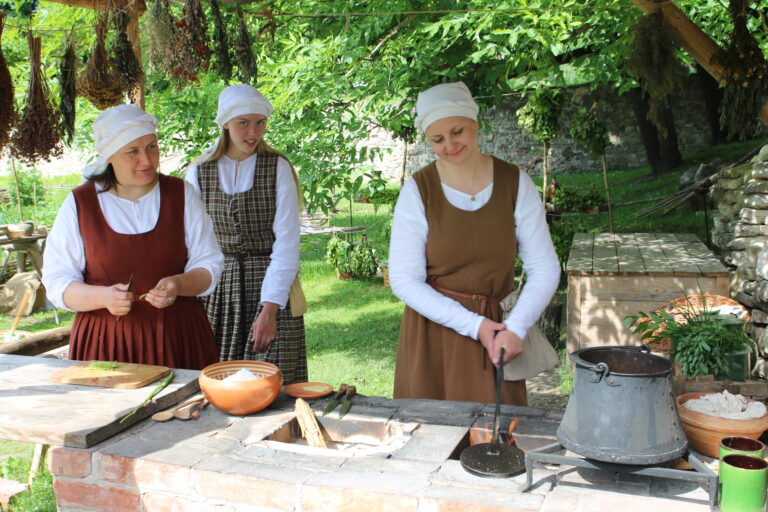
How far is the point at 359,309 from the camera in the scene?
819cm

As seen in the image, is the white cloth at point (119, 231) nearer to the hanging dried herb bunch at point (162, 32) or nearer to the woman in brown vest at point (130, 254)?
the woman in brown vest at point (130, 254)

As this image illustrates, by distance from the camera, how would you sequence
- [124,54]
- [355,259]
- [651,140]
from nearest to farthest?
[124,54], [355,259], [651,140]

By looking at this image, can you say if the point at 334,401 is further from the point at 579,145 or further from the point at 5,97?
the point at 579,145

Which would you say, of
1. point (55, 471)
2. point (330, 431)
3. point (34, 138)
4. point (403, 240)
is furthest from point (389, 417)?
point (34, 138)

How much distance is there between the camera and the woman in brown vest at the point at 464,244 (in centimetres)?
251

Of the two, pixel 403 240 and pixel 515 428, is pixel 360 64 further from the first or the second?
pixel 515 428

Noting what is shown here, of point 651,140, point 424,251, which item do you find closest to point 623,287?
point 424,251

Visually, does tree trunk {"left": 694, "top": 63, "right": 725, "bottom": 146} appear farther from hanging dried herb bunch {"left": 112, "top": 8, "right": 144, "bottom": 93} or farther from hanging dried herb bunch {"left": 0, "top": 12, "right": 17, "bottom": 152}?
hanging dried herb bunch {"left": 0, "top": 12, "right": 17, "bottom": 152}

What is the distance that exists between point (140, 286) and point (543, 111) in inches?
213

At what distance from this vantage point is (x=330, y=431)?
234 cm

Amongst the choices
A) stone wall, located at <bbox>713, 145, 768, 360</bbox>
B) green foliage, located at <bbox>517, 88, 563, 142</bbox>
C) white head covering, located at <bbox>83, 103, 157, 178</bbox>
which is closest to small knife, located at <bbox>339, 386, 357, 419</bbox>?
white head covering, located at <bbox>83, 103, 157, 178</bbox>

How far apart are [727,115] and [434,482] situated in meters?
2.53

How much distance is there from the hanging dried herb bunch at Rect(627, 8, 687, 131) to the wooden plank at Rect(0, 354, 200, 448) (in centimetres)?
260

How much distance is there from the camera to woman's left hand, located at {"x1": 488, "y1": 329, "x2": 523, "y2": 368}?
2420 millimetres
